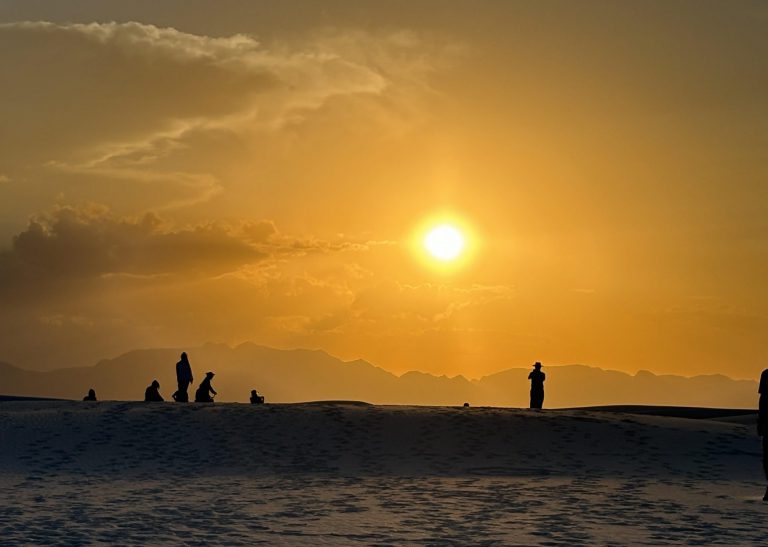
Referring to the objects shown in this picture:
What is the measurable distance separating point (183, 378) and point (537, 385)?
12.4 metres

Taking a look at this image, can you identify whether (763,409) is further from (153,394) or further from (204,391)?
(153,394)

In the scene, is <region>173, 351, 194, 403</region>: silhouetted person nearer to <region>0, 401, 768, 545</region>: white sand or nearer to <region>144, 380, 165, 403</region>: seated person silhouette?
<region>144, 380, 165, 403</region>: seated person silhouette

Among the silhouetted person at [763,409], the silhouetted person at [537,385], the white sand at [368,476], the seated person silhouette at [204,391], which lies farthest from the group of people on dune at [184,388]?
the silhouetted person at [763,409]

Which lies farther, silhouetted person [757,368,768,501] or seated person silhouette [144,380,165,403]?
seated person silhouette [144,380,165,403]

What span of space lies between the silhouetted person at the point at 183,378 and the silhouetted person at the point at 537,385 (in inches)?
466

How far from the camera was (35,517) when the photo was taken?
15.7 meters

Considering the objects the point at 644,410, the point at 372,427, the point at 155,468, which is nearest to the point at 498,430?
the point at 372,427

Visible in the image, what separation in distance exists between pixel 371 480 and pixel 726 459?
10702 mm

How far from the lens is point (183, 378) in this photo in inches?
1380

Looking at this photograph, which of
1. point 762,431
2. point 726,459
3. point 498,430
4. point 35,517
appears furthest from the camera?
point 498,430

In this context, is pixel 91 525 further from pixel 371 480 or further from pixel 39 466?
pixel 39 466

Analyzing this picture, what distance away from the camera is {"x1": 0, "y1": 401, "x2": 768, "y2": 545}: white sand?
581 inches

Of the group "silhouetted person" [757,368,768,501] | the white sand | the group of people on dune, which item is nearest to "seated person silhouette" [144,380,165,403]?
the group of people on dune

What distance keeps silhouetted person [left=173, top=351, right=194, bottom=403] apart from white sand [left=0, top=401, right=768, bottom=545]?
8.22ft
